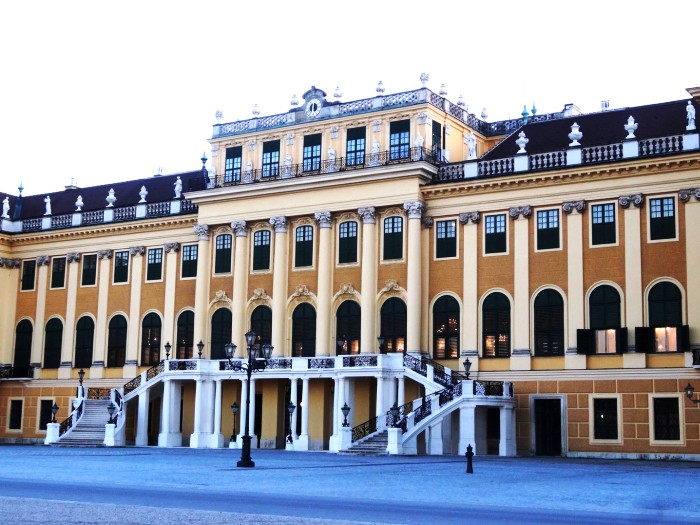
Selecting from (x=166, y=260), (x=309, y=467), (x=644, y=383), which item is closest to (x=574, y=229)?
(x=644, y=383)

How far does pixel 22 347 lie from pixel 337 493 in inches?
1880

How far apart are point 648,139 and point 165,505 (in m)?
33.5

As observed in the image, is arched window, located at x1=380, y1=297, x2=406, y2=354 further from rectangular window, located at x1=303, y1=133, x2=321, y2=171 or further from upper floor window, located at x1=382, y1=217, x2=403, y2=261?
rectangular window, located at x1=303, y1=133, x2=321, y2=171

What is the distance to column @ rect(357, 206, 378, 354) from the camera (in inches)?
2020

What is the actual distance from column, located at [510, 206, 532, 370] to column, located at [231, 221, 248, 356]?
14933mm

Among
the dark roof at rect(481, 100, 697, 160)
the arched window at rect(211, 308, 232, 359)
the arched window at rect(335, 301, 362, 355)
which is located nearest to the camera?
the dark roof at rect(481, 100, 697, 160)

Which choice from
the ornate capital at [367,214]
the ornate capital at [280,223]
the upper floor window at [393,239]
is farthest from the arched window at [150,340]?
the upper floor window at [393,239]

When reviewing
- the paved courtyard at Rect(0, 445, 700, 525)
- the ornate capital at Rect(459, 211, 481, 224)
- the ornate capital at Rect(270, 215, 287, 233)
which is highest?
the ornate capital at Rect(270, 215, 287, 233)

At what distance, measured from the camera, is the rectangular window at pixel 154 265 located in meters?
60.2

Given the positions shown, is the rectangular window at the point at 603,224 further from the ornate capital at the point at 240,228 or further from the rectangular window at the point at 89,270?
the rectangular window at the point at 89,270

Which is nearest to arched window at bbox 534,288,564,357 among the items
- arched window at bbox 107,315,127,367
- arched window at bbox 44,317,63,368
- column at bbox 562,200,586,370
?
column at bbox 562,200,586,370

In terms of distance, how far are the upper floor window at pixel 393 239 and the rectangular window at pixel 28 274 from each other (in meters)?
25.3

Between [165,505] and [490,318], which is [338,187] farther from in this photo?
[165,505]

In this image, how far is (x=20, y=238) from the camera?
216 ft
